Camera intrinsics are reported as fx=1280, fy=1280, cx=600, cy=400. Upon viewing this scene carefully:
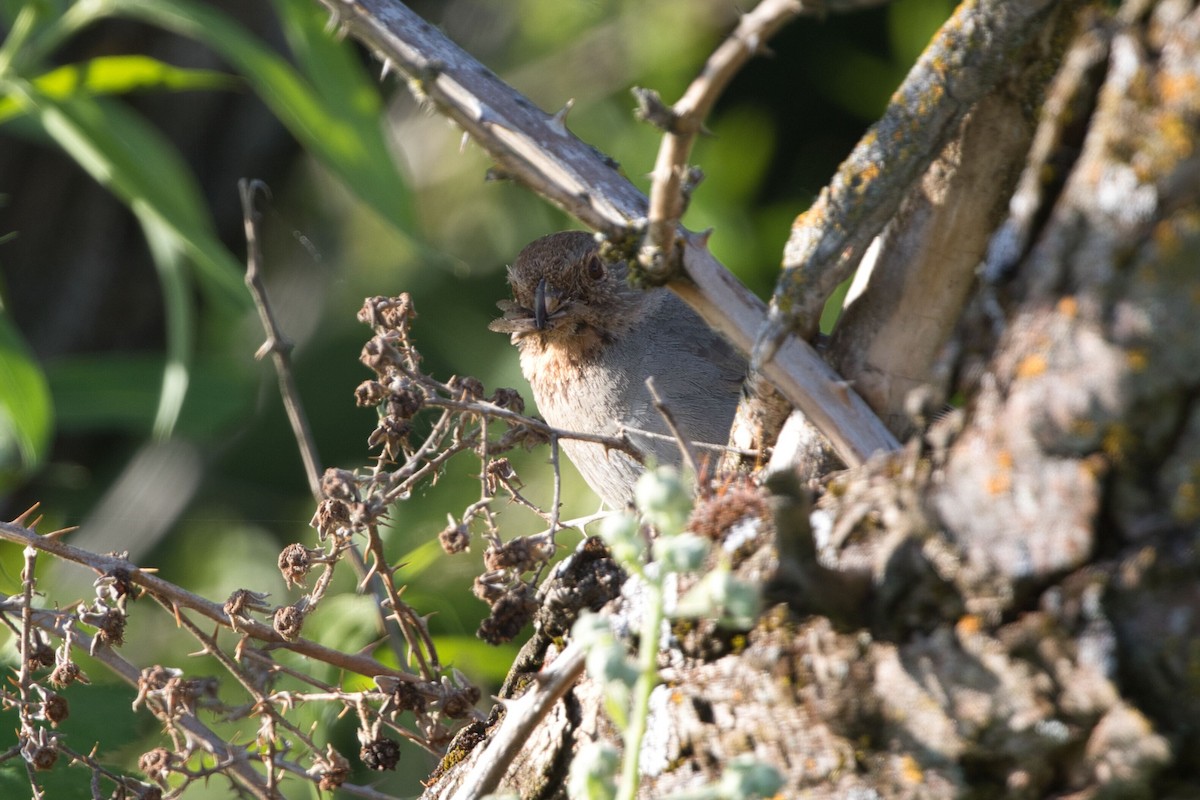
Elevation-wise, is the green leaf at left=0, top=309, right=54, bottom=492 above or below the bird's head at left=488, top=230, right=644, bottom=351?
below

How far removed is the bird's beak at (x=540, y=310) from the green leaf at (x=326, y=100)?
421mm

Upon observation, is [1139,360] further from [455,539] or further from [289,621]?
[289,621]

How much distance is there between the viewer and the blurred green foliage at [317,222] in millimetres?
3682

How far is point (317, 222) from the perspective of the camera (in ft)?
24.6

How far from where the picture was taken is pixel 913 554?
1.52 m

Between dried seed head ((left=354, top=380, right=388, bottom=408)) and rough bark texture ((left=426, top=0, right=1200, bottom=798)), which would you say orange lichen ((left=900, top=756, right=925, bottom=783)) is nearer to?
rough bark texture ((left=426, top=0, right=1200, bottom=798))

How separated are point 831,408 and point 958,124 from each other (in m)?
0.45

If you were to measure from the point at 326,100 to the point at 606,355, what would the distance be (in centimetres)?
117

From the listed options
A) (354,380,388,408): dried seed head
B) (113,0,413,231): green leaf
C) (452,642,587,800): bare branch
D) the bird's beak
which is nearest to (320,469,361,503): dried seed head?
(354,380,388,408): dried seed head

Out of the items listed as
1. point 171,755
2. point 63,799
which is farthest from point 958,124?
point 63,799

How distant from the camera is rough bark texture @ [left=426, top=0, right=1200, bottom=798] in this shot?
4.60ft

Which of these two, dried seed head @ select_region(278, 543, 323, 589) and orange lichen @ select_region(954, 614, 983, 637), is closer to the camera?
orange lichen @ select_region(954, 614, 983, 637)

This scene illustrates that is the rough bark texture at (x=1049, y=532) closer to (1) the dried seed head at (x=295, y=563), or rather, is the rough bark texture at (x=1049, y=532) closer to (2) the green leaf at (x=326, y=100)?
(1) the dried seed head at (x=295, y=563)

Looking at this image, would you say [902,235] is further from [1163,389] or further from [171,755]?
[171,755]
